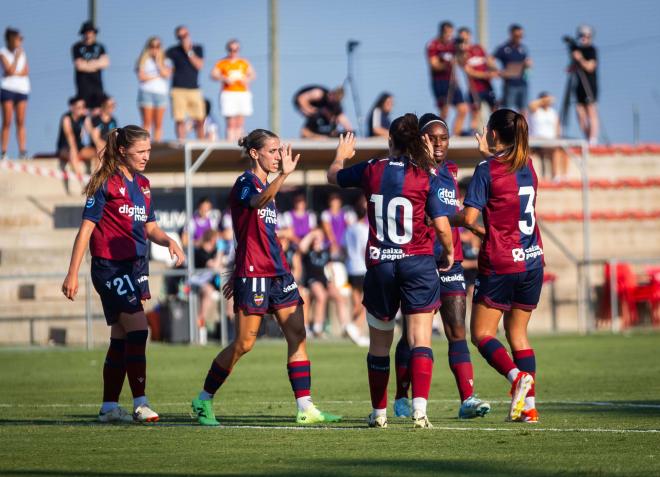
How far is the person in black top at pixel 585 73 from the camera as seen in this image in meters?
26.5

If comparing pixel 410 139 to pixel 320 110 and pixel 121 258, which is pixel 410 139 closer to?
pixel 121 258

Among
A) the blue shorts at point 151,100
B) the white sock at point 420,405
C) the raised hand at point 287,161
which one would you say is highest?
the blue shorts at point 151,100

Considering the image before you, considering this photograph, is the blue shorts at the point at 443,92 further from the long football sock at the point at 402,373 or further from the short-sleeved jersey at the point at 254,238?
the short-sleeved jersey at the point at 254,238

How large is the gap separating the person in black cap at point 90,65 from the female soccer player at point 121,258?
45.8ft

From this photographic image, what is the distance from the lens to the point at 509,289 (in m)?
9.13

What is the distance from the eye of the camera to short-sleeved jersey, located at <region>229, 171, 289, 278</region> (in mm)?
9188

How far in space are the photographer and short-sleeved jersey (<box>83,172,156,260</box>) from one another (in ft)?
60.1

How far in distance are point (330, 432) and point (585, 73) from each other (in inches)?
766

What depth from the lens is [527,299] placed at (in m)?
9.23

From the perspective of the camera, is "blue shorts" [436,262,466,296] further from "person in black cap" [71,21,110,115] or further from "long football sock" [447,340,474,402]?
"person in black cap" [71,21,110,115]

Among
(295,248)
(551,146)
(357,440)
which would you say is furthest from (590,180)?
(357,440)

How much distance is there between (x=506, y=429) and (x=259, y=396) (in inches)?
162

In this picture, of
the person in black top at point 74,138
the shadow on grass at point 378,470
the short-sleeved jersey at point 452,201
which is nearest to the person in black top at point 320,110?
the person in black top at point 74,138

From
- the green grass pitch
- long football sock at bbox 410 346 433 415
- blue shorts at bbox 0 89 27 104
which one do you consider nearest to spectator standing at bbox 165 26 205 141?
blue shorts at bbox 0 89 27 104
